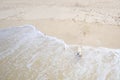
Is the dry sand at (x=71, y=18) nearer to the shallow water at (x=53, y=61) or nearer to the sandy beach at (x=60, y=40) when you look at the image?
the sandy beach at (x=60, y=40)

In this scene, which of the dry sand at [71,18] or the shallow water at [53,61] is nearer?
the shallow water at [53,61]

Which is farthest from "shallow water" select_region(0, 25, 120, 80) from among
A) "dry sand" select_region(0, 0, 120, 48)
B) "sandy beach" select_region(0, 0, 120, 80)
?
"dry sand" select_region(0, 0, 120, 48)

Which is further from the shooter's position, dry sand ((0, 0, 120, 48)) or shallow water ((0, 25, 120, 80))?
dry sand ((0, 0, 120, 48))

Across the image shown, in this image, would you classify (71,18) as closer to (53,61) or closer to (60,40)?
(60,40)

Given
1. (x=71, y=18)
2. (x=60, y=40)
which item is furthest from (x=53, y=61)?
(x=71, y=18)

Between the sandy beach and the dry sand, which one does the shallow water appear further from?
the dry sand

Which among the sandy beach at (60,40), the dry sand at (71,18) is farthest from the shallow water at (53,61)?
the dry sand at (71,18)
